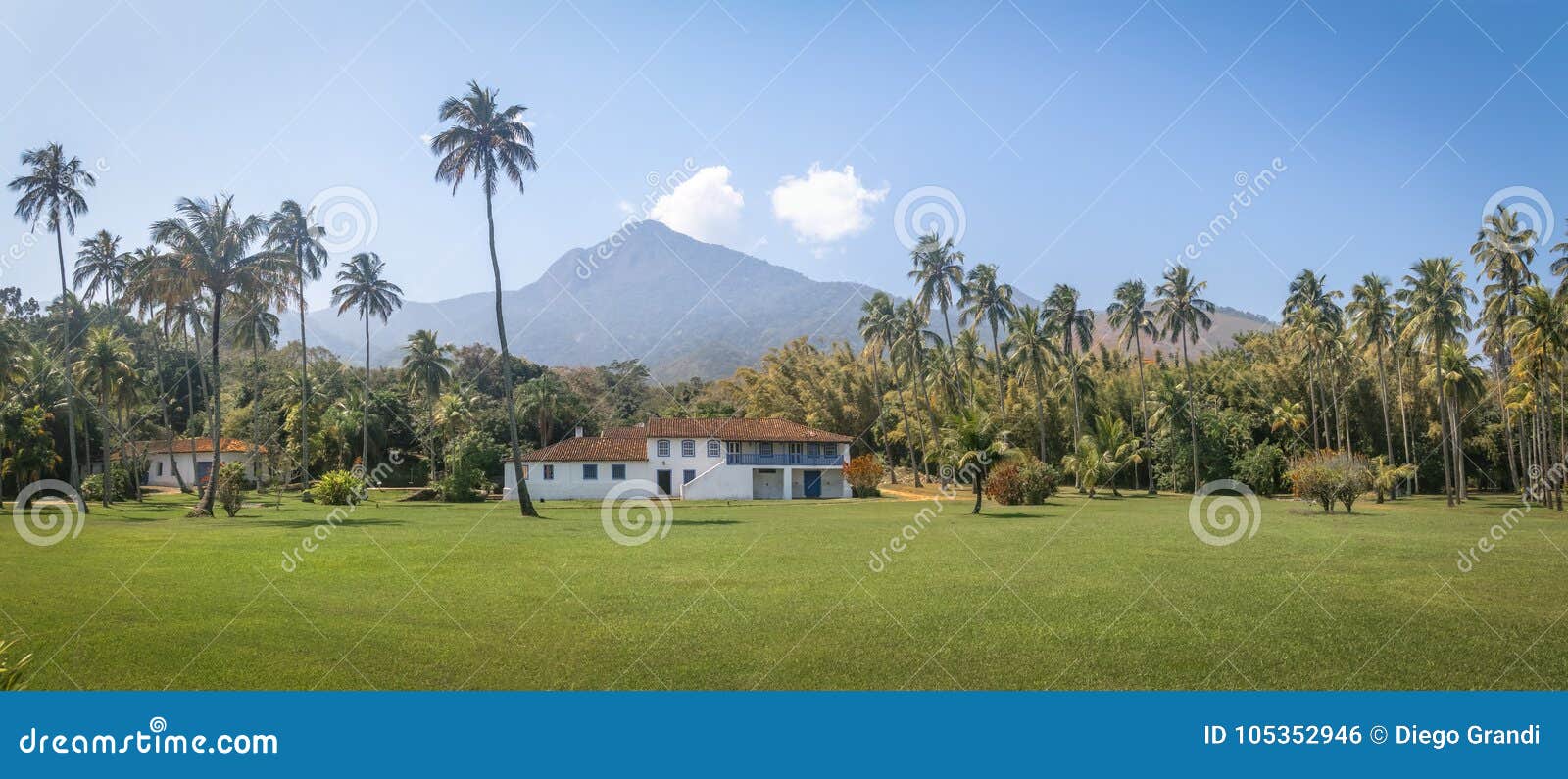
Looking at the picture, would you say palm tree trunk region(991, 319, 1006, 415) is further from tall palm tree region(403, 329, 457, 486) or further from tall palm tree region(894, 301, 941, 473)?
tall palm tree region(403, 329, 457, 486)

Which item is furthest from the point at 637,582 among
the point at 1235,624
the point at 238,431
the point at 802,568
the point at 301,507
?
the point at 238,431

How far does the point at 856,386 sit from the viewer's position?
73312mm

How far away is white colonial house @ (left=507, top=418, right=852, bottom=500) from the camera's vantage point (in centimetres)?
5212

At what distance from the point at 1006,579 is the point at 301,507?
107 ft

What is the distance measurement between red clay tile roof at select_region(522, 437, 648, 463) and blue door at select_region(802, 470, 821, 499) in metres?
10.3

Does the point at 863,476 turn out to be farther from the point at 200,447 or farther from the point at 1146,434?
the point at 200,447
